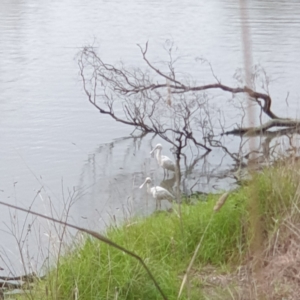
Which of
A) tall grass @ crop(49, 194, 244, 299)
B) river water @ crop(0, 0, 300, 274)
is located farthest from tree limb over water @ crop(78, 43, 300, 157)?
tall grass @ crop(49, 194, 244, 299)

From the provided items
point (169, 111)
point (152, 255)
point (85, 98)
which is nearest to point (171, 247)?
point (152, 255)

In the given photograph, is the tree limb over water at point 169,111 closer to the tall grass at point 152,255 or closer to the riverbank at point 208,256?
the tall grass at point 152,255

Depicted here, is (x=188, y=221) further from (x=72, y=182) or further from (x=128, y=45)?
(x=128, y=45)

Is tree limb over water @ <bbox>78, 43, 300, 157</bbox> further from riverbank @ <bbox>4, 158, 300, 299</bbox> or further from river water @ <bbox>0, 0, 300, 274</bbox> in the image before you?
riverbank @ <bbox>4, 158, 300, 299</bbox>

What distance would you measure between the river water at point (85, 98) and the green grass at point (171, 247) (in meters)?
0.55

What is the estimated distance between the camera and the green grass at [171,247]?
392 cm

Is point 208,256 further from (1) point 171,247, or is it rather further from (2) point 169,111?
(2) point 169,111

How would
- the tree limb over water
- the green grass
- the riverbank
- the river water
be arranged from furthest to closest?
the tree limb over water
the river water
the green grass
the riverbank

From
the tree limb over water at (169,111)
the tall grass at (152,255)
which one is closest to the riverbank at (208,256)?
the tall grass at (152,255)

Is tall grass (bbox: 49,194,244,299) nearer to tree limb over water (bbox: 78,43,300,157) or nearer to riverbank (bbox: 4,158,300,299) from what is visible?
riverbank (bbox: 4,158,300,299)

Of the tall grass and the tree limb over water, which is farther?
the tree limb over water

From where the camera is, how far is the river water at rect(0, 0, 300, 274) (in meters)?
8.10

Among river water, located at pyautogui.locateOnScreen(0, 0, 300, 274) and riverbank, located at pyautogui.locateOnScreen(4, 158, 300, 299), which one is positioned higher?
riverbank, located at pyautogui.locateOnScreen(4, 158, 300, 299)

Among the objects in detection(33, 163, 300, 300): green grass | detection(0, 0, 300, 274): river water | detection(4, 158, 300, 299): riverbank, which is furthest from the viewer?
detection(0, 0, 300, 274): river water
